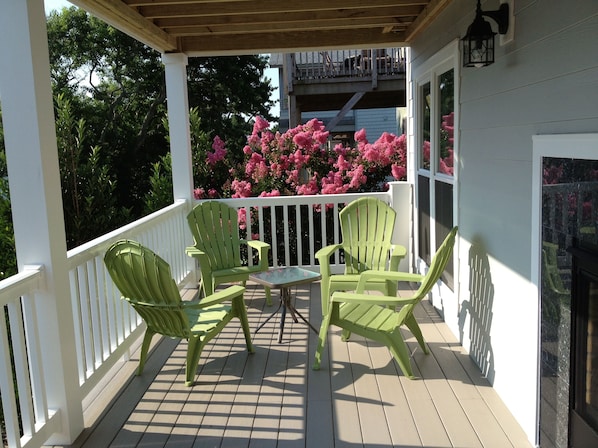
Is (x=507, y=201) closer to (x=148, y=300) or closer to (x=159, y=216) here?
(x=148, y=300)

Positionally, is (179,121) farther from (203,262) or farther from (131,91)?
(131,91)

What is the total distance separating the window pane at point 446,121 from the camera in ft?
13.3

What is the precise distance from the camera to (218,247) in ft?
16.1

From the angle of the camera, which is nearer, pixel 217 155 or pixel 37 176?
pixel 37 176

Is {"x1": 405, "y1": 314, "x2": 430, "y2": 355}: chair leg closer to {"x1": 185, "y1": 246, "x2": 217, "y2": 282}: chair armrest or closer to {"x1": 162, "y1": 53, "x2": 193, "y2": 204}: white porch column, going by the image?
{"x1": 185, "y1": 246, "x2": 217, "y2": 282}: chair armrest

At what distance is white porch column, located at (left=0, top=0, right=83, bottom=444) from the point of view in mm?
2525

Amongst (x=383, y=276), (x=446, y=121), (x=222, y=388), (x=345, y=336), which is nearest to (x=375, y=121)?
(x=446, y=121)

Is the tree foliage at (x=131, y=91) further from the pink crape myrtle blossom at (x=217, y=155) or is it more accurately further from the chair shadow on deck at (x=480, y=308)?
the chair shadow on deck at (x=480, y=308)

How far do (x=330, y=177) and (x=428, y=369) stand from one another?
369cm

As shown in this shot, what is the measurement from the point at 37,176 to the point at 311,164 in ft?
15.4

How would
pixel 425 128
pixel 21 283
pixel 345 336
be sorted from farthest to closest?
pixel 425 128 → pixel 345 336 → pixel 21 283

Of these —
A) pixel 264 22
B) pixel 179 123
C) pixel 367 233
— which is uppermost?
pixel 264 22

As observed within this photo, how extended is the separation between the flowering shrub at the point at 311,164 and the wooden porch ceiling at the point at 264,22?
1596 millimetres

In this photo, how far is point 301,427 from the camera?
2834mm
